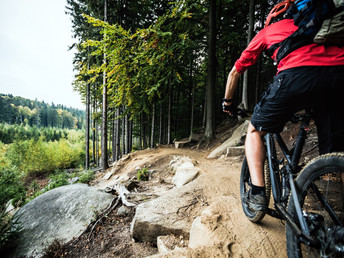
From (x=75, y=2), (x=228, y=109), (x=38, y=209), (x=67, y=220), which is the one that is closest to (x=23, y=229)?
(x=38, y=209)

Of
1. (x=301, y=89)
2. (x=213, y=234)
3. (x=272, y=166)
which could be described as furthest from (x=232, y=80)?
(x=213, y=234)

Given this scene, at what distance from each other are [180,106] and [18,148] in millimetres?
22822

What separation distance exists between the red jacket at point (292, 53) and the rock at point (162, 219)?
238cm

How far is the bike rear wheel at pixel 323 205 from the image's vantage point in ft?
3.47

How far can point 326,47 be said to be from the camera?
1195 millimetres

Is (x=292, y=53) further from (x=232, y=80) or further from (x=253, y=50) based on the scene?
(x=232, y=80)

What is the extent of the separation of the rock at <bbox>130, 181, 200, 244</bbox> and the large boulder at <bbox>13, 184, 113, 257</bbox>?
1821 millimetres

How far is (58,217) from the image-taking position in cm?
435

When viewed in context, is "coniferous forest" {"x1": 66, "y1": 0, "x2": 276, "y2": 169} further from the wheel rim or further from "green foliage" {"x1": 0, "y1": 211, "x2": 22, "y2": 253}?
the wheel rim

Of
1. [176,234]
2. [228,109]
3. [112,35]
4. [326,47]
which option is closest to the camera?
[326,47]

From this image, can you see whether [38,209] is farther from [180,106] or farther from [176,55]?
[180,106]

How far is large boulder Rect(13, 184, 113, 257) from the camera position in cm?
380

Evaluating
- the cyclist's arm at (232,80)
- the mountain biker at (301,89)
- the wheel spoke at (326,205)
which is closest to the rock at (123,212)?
the mountain biker at (301,89)

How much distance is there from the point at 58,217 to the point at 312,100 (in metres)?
5.68
